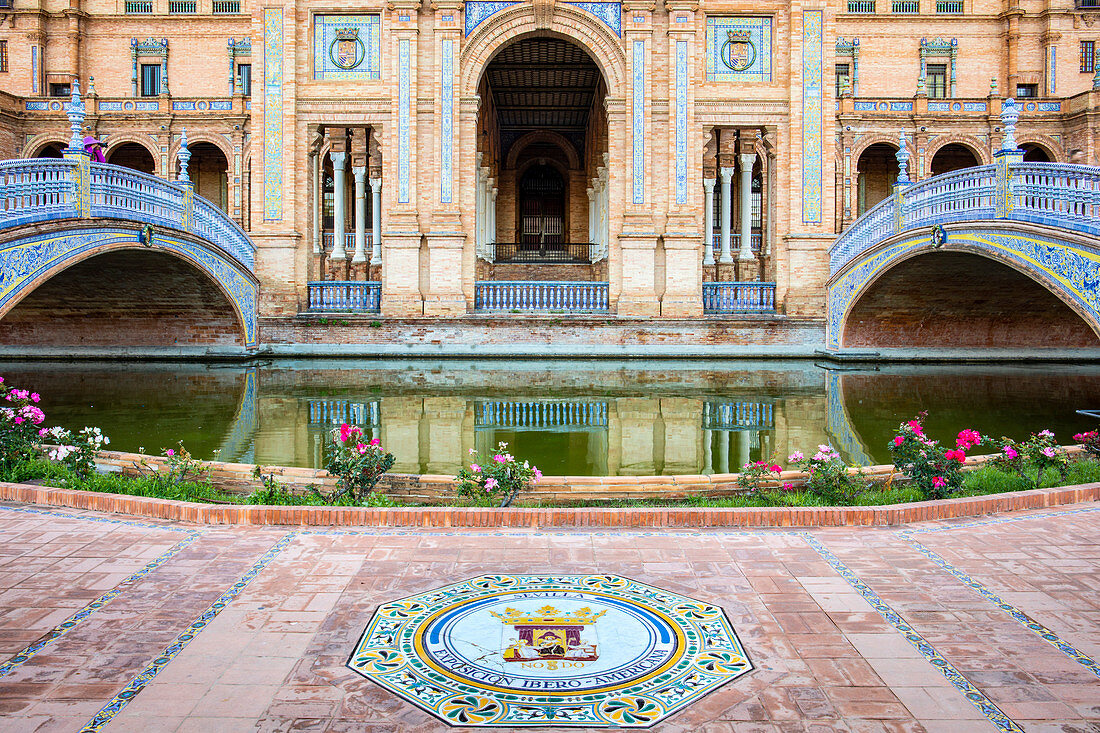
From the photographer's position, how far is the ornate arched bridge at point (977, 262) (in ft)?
33.8

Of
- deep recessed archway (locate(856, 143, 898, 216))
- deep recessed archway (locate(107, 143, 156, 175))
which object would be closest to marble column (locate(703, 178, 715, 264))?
deep recessed archway (locate(856, 143, 898, 216))

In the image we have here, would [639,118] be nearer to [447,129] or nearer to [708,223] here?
[708,223]

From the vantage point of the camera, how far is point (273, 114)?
1950cm

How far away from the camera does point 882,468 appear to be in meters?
6.59

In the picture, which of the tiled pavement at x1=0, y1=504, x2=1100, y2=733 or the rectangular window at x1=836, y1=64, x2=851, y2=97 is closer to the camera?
the tiled pavement at x1=0, y1=504, x2=1100, y2=733

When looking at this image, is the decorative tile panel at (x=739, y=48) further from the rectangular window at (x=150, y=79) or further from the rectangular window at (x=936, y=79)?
the rectangular window at (x=150, y=79)

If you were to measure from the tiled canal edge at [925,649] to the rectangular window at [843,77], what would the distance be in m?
24.9

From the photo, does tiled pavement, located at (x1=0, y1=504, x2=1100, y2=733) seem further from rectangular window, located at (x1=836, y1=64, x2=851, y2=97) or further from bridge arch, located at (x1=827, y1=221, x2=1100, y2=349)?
rectangular window, located at (x1=836, y1=64, x2=851, y2=97)

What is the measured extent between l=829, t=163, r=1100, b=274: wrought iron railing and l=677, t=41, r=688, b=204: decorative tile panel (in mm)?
4482

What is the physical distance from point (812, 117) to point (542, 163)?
1395 centimetres

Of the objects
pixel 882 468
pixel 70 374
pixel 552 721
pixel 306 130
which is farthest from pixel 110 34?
pixel 552 721

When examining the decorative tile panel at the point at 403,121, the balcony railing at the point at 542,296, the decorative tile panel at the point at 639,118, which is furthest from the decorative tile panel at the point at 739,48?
the decorative tile panel at the point at 403,121

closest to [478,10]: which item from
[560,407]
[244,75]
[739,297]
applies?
[739,297]

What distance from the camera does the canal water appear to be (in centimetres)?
→ 870
